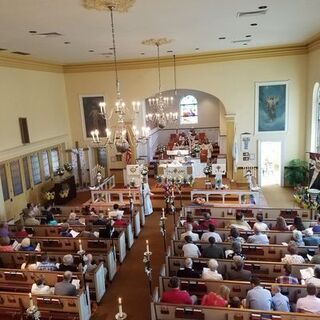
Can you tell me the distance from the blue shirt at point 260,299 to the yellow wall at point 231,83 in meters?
11.0

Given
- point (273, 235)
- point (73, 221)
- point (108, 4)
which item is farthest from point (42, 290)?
point (108, 4)

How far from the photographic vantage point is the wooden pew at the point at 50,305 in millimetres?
6391

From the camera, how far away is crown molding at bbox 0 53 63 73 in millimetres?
12602

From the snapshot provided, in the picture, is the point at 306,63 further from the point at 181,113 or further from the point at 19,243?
the point at 19,243

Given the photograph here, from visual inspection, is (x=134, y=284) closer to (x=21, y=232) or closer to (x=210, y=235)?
(x=210, y=235)

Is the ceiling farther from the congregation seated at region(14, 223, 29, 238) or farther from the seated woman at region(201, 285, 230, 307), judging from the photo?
the seated woman at region(201, 285, 230, 307)

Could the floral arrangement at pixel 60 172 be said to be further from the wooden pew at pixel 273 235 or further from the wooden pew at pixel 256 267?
the wooden pew at pixel 256 267

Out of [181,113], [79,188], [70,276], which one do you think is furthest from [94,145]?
[70,276]

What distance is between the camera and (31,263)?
26.5ft

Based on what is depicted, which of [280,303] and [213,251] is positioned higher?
[213,251]

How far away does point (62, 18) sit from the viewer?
24.9 feet

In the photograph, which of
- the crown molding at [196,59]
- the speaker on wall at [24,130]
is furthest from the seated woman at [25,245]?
the crown molding at [196,59]

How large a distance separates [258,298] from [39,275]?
4.57m

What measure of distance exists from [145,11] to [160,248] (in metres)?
6.66
